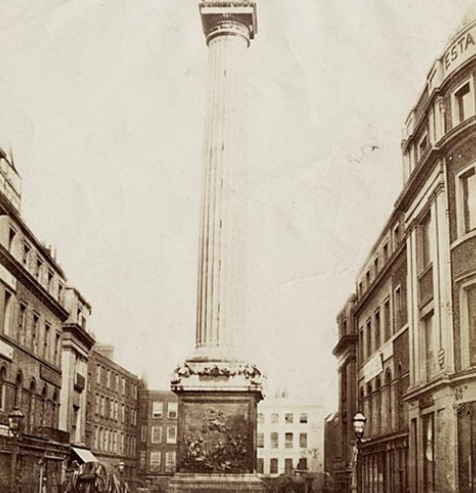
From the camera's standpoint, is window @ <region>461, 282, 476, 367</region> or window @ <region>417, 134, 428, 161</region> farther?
window @ <region>417, 134, 428, 161</region>

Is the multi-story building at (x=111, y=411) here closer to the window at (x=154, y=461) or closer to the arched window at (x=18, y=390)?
the window at (x=154, y=461)

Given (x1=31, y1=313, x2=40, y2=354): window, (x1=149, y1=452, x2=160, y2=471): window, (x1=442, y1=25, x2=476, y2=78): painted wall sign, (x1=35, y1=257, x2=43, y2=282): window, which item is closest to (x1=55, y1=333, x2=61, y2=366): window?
(x1=31, y1=313, x2=40, y2=354): window

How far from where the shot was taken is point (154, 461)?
192 ft

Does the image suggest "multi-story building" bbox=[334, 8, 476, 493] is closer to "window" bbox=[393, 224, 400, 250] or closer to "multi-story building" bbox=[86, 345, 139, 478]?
"window" bbox=[393, 224, 400, 250]

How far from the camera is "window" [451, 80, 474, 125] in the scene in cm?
1574

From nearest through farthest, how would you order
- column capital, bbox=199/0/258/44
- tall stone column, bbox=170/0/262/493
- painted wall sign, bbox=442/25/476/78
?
painted wall sign, bbox=442/25/476/78 → tall stone column, bbox=170/0/262/493 → column capital, bbox=199/0/258/44

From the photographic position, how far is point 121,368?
49.8 m

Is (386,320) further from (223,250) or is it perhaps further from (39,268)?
(39,268)

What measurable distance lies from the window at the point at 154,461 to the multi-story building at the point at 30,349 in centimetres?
2267

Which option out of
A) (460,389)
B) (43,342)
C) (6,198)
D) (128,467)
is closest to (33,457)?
(43,342)

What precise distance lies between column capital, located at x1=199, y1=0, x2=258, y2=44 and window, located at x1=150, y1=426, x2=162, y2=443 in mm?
40269

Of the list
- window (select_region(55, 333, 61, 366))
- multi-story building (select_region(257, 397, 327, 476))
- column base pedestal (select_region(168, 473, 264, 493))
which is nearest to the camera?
column base pedestal (select_region(168, 473, 264, 493))

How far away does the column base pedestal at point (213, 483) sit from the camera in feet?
66.5

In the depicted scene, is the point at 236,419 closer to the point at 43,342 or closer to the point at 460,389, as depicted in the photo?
the point at 460,389
